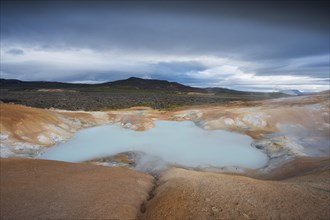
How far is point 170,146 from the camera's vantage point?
2275cm

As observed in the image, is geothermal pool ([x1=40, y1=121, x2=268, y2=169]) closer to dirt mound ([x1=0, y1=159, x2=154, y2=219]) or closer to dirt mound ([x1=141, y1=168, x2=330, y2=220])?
dirt mound ([x1=0, y1=159, x2=154, y2=219])

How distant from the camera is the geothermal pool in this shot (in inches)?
749

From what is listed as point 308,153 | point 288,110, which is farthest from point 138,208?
point 288,110

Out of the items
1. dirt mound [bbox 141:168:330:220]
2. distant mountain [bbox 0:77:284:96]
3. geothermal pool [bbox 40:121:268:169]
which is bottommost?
geothermal pool [bbox 40:121:268:169]

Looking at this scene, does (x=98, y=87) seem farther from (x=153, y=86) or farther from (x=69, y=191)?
(x=69, y=191)

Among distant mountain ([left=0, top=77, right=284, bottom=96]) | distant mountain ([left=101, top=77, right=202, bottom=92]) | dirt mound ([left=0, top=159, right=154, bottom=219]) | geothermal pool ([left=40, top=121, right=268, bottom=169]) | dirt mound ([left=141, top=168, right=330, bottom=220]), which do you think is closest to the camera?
dirt mound ([left=141, top=168, right=330, bottom=220])

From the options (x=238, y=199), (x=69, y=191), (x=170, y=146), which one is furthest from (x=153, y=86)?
(x=238, y=199)

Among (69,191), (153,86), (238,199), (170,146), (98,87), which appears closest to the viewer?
(238,199)

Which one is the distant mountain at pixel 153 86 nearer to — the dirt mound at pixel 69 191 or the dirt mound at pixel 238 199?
the dirt mound at pixel 69 191

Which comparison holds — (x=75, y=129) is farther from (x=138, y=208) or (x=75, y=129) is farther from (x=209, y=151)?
(x=138, y=208)

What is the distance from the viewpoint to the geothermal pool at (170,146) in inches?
749

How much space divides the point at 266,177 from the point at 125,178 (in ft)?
28.0

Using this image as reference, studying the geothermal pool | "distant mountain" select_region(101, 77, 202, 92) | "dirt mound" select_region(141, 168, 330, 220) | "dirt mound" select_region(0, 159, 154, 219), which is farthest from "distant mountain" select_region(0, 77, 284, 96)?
"dirt mound" select_region(141, 168, 330, 220)

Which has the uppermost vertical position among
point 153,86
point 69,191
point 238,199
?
point 153,86
